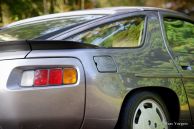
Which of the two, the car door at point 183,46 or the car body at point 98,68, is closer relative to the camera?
the car body at point 98,68

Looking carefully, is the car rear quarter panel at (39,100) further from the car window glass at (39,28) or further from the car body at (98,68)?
the car window glass at (39,28)

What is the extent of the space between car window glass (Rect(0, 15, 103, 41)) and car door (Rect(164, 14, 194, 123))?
0.84 metres

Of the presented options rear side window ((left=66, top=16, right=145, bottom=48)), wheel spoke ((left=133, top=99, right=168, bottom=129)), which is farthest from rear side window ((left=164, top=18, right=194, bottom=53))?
wheel spoke ((left=133, top=99, right=168, bottom=129))

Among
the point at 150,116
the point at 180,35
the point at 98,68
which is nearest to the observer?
the point at 98,68

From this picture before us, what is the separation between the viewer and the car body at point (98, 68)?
3396mm

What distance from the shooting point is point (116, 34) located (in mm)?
4152

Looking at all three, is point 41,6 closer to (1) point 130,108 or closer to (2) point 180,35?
(2) point 180,35

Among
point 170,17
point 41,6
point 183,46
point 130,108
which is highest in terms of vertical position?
point 41,6

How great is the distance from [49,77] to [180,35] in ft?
6.18

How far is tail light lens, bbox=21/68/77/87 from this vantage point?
3422mm

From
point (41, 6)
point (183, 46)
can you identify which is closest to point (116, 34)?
point (183, 46)

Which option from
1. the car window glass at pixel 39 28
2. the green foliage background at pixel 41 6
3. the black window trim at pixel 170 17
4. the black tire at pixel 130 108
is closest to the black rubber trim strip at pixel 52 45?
the car window glass at pixel 39 28

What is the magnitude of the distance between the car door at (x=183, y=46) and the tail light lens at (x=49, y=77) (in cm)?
127

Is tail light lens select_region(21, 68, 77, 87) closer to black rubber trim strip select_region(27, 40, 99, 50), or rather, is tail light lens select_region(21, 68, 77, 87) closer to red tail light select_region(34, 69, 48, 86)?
red tail light select_region(34, 69, 48, 86)
